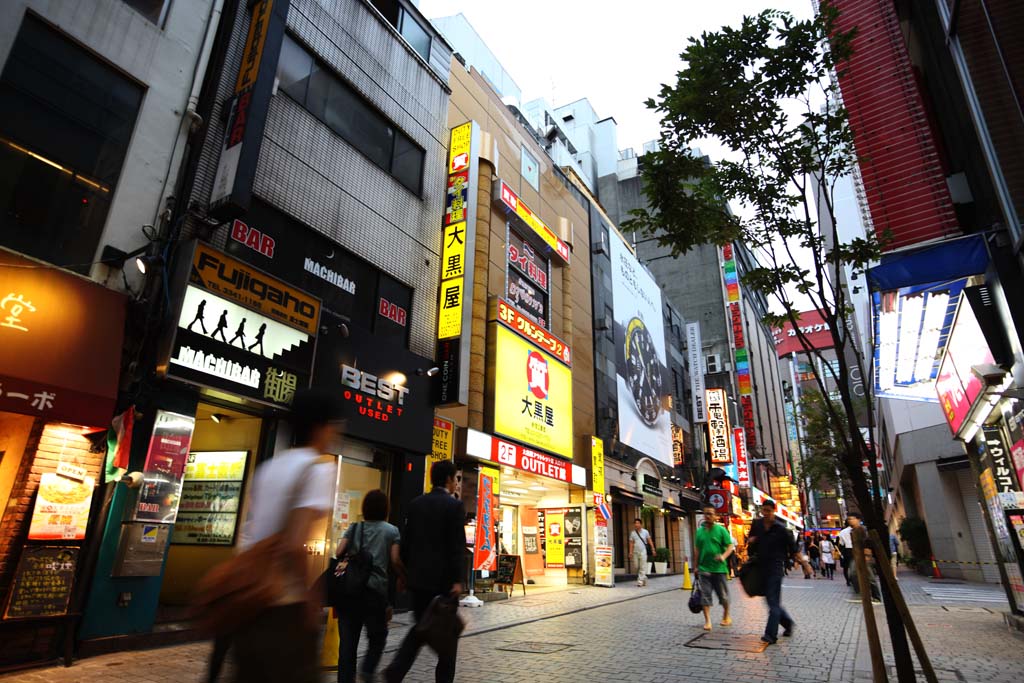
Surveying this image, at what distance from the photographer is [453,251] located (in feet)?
47.0

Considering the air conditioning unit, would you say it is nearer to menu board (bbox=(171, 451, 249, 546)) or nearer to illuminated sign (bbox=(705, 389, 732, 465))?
illuminated sign (bbox=(705, 389, 732, 465))

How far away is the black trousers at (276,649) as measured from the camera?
89.7 inches

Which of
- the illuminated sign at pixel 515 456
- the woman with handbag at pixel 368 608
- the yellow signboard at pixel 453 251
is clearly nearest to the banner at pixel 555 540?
the illuminated sign at pixel 515 456

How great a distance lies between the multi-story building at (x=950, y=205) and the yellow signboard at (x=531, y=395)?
28.6 feet

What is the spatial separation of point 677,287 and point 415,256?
3826cm

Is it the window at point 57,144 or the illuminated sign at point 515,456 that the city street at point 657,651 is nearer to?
the illuminated sign at point 515,456

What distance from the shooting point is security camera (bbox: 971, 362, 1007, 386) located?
6.89 metres

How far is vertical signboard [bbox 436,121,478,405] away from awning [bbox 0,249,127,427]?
7095 mm

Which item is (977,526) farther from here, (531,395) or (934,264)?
(934,264)

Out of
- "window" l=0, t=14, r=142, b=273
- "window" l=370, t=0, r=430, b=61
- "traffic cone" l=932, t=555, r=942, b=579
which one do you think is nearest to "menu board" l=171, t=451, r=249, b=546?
"window" l=0, t=14, r=142, b=273

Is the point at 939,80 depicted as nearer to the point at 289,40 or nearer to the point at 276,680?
the point at 276,680

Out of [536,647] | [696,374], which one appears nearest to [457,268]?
[536,647]

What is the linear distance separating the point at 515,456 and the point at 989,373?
10.6 meters

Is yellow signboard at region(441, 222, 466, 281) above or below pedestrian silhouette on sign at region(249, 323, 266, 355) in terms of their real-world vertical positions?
above
